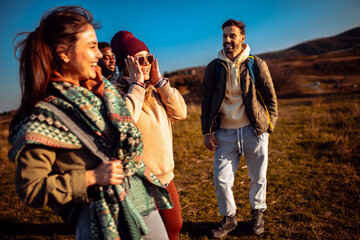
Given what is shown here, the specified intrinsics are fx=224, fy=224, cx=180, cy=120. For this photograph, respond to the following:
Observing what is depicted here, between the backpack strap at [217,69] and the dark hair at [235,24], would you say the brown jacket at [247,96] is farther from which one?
the dark hair at [235,24]

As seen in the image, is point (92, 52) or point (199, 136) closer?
point (92, 52)

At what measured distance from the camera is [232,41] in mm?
2961

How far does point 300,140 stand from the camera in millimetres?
6508

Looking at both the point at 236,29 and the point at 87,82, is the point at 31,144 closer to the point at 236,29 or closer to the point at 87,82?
the point at 87,82

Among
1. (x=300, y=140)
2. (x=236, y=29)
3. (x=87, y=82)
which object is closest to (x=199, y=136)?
(x=300, y=140)

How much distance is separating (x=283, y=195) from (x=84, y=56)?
3.85m

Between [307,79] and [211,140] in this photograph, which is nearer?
[211,140]

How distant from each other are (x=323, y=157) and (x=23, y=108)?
5.82m

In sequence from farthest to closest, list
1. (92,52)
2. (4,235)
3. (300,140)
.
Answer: (300,140)
(4,235)
(92,52)

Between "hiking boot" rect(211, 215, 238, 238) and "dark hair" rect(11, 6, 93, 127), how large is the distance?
2670 mm

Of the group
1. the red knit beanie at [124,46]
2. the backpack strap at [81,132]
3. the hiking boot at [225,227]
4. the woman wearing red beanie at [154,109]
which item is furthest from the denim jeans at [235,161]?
the backpack strap at [81,132]

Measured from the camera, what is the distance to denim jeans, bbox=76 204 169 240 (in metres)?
1.32

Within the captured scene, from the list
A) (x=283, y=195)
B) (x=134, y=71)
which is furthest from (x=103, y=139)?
(x=283, y=195)

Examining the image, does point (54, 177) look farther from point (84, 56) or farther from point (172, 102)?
point (172, 102)
